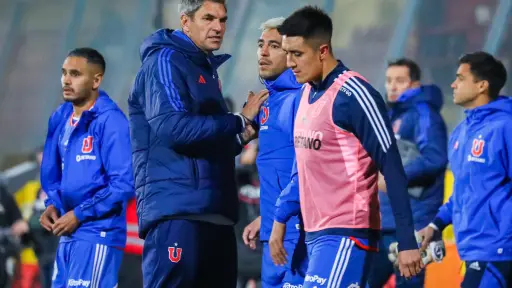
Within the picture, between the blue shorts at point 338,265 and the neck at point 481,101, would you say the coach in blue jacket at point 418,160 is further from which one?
the blue shorts at point 338,265

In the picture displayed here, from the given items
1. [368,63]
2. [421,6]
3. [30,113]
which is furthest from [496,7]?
[30,113]

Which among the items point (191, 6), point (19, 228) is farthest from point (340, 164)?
point (19, 228)

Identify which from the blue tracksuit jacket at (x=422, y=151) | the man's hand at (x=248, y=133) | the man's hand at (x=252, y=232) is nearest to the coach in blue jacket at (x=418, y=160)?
the blue tracksuit jacket at (x=422, y=151)

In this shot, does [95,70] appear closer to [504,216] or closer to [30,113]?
[504,216]

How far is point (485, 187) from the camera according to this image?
729 centimetres

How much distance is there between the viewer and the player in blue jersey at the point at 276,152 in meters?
6.71

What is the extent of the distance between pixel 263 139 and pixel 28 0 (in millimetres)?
13972

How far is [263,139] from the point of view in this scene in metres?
6.93

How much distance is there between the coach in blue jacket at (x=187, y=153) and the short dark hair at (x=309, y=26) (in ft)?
1.63

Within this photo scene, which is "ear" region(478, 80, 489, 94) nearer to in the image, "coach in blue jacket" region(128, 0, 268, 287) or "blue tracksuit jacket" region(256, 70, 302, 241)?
"blue tracksuit jacket" region(256, 70, 302, 241)

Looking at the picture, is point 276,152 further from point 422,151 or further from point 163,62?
point 422,151

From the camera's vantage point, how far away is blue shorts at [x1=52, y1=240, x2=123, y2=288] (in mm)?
7473

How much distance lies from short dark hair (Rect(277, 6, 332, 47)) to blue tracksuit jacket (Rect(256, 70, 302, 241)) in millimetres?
989

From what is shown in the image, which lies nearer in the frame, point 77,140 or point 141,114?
point 141,114
